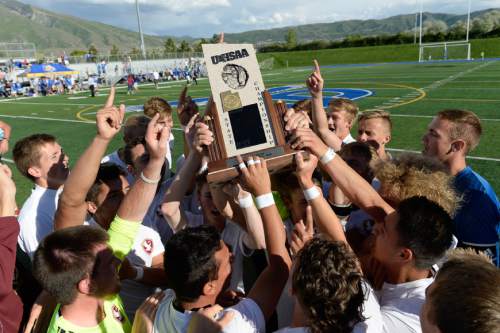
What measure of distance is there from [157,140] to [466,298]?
174cm

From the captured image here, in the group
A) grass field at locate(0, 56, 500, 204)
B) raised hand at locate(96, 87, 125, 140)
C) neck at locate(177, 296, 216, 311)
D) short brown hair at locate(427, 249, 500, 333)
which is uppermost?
raised hand at locate(96, 87, 125, 140)

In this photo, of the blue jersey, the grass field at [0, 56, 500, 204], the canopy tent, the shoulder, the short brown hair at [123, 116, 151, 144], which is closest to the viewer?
the shoulder

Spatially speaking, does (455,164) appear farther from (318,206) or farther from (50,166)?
(50,166)

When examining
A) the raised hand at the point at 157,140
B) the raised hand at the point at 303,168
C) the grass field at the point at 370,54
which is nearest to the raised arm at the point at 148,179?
the raised hand at the point at 157,140

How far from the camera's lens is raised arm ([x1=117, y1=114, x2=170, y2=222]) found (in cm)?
227

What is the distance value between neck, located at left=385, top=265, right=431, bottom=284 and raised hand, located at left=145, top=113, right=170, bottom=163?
141cm

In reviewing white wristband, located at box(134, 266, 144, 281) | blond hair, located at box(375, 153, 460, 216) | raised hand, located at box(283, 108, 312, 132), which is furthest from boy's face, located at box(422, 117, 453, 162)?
white wristband, located at box(134, 266, 144, 281)

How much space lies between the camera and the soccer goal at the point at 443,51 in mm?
43556

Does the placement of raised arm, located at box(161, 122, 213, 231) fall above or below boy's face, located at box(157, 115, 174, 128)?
below

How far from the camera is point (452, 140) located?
10.4ft

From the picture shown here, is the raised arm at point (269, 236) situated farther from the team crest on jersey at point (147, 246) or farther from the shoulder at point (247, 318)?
the team crest on jersey at point (147, 246)

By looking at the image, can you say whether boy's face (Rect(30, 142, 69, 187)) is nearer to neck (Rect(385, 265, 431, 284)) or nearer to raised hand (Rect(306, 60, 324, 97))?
raised hand (Rect(306, 60, 324, 97))

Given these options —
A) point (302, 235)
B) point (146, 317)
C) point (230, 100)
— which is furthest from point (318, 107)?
point (146, 317)

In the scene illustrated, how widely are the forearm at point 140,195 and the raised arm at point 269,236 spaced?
0.61 meters
